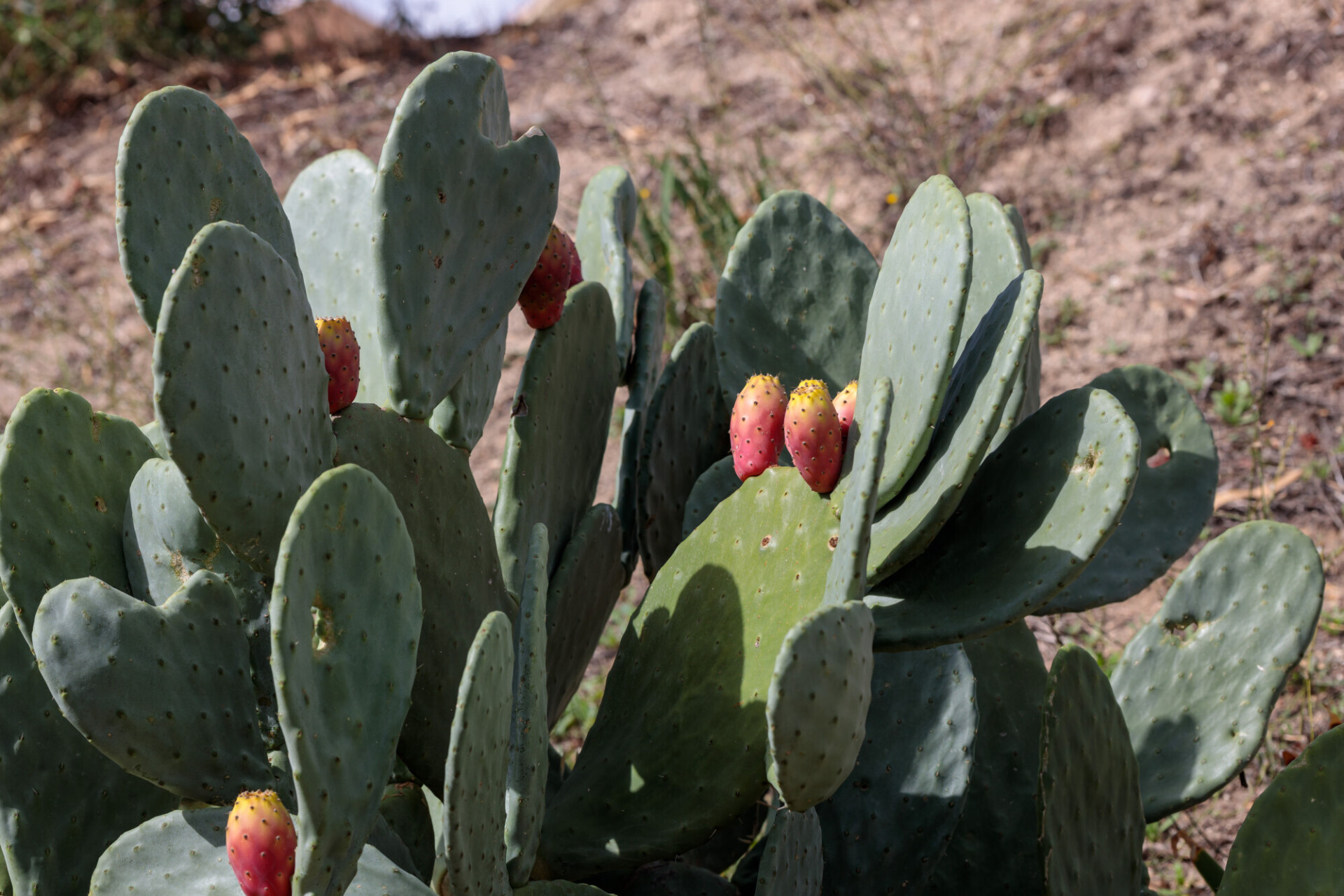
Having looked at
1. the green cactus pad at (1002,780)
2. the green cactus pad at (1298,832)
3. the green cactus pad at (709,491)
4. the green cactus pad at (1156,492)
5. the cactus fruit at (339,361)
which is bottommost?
the green cactus pad at (1002,780)

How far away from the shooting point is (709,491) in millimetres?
1406

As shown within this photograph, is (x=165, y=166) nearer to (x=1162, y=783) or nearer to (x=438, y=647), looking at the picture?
(x=438, y=647)

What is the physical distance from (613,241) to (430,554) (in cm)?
61

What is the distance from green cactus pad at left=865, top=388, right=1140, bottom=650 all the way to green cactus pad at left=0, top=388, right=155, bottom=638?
809 millimetres

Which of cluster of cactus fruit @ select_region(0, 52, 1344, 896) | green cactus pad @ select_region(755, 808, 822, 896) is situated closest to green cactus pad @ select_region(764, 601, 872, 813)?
cluster of cactus fruit @ select_region(0, 52, 1344, 896)

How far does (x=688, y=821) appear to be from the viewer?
1145 mm

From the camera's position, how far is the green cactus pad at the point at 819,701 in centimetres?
86

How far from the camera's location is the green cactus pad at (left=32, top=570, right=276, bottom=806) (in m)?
0.97

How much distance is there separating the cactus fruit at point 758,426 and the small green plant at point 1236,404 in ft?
6.25

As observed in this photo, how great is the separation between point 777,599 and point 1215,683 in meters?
0.64

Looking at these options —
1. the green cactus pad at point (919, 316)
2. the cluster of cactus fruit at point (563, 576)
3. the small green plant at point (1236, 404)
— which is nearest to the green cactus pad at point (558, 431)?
the cluster of cactus fruit at point (563, 576)

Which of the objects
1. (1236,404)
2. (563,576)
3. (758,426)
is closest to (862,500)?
(758,426)

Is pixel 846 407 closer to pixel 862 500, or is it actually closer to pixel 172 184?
pixel 862 500

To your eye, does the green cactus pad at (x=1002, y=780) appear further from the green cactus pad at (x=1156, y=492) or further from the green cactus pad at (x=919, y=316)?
the green cactus pad at (x=919, y=316)
